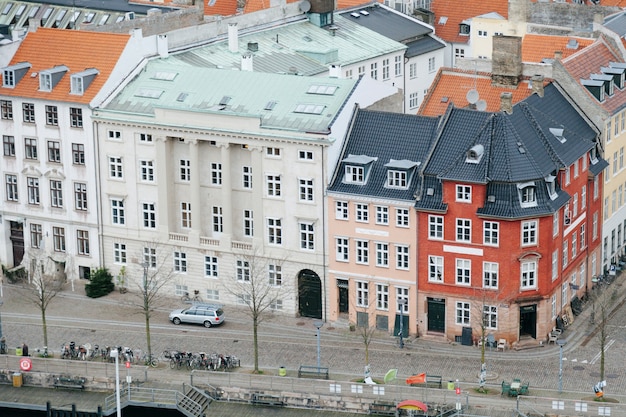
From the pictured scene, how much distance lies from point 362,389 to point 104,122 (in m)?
34.8

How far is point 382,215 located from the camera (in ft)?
459

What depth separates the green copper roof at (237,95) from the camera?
14262 centimetres

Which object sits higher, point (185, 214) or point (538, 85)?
point (538, 85)

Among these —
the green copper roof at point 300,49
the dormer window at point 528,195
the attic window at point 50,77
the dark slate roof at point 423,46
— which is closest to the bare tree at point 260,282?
the green copper roof at point 300,49

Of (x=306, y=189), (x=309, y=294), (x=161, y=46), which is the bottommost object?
(x=309, y=294)

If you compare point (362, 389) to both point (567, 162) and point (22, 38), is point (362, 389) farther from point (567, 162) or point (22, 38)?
point (22, 38)

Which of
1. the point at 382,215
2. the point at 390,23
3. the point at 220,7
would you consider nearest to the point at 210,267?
the point at 382,215

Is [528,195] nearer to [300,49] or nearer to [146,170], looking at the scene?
[146,170]

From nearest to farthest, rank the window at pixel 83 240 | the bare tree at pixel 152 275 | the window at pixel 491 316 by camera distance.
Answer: the window at pixel 491 316, the bare tree at pixel 152 275, the window at pixel 83 240

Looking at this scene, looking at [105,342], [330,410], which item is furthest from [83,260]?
[330,410]

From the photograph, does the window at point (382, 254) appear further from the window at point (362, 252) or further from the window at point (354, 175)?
the window at point (354, 175)

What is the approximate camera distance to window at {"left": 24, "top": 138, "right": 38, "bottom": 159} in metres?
152

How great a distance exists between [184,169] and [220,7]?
178 ft

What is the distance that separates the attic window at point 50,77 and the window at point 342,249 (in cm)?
2773
